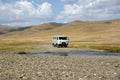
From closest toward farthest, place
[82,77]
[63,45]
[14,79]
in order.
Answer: [14,79] < [82,77] < [63,45]

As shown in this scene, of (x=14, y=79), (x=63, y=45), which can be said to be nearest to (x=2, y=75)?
(x=14, y=79)

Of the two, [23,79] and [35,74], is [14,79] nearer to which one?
[23,79]

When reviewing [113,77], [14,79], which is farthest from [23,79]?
[113,77]

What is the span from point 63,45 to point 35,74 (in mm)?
59168

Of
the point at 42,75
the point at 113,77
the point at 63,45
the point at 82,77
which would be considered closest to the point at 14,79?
the point at 42,75

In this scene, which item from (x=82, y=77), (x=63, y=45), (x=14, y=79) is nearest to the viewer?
(x=14, y=79)

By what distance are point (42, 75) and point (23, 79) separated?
2.54 meters

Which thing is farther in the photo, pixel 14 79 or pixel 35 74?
pixel 35 74

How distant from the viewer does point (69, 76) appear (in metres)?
25.4

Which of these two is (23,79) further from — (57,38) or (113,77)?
(57,38)

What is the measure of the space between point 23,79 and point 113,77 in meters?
6.80

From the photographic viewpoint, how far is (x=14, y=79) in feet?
74.8

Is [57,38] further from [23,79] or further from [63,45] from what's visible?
[23,79]

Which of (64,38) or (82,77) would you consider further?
(64,38)
